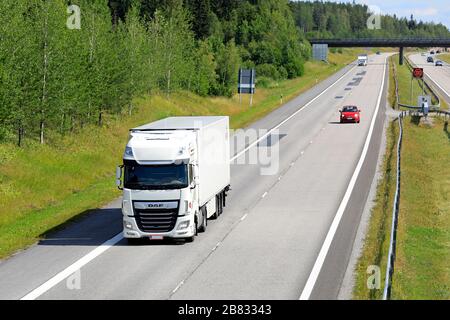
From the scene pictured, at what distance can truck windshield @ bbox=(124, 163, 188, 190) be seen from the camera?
81.4 feet

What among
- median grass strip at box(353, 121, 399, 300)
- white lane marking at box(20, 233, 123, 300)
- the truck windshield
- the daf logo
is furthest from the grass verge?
white lane marking at box(20, 233, 123, 300)

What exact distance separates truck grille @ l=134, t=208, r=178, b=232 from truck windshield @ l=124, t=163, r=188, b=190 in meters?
0.76

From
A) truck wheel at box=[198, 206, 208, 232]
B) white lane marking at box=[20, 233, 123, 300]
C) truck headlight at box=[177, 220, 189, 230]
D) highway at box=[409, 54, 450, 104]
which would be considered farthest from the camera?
highway at box=[409, 54, 450, 104]

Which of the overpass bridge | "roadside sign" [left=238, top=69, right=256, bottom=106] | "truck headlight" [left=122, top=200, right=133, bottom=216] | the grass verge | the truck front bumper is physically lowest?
the grass verge

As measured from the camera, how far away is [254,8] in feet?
459

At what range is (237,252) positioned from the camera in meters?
24.2

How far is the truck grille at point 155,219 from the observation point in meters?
24.8

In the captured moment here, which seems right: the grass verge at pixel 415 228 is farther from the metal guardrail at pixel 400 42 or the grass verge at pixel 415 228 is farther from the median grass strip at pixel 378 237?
the metal guardrail at pixel 400 42

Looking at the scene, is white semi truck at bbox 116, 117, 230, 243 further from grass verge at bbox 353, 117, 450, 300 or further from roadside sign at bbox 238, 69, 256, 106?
roadside sign at bbox 238, 69, 256, 106

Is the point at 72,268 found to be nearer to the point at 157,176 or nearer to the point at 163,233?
the point at 163,233

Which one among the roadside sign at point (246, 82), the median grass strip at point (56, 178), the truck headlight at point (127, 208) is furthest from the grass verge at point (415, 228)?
the roadside sign at point (246, 82)

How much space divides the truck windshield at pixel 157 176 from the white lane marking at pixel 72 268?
209cm

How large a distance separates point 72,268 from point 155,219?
3.35 m
